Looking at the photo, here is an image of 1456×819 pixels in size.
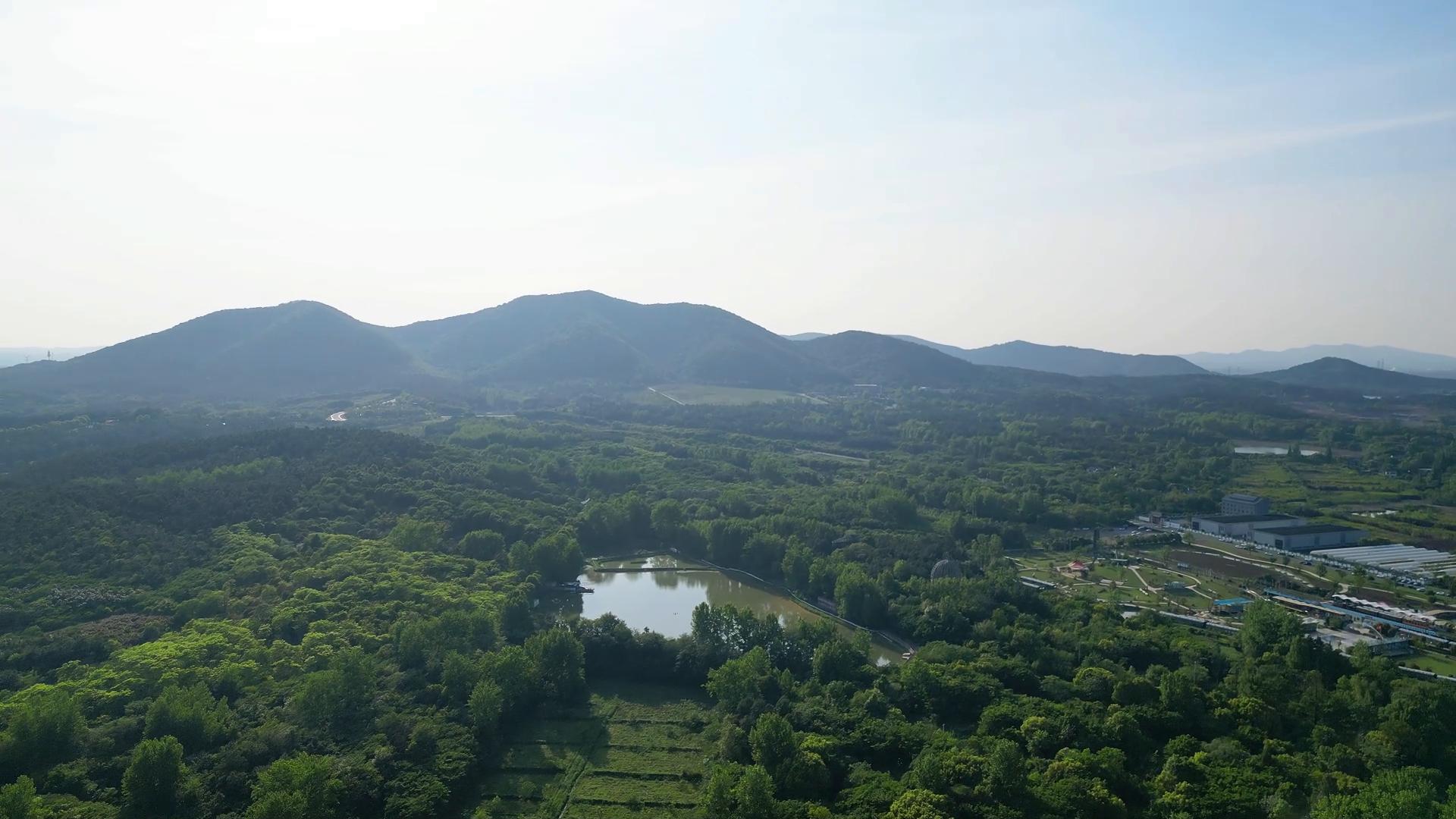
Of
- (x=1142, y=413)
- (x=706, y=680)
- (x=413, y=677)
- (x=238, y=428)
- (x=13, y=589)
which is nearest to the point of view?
(x=413, y=677)

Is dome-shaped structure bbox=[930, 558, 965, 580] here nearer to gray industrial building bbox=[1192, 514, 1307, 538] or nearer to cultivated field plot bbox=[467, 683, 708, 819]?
cultivated field plot bbox=[467, 683, 708, 819]

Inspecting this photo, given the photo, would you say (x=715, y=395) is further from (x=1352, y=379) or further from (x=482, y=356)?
(x=1352, y=379)

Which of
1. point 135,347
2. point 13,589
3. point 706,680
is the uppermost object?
point 135,347

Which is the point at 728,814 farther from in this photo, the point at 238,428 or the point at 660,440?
the point at 238,428

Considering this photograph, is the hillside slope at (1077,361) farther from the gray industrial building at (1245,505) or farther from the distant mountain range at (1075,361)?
the gray industrial building at (1245,505)

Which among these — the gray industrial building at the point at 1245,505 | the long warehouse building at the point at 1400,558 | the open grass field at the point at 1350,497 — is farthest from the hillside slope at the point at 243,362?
the long warehouse building at the point at 1400,558

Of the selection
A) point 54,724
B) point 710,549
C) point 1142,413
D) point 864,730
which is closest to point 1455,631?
point 864,730
